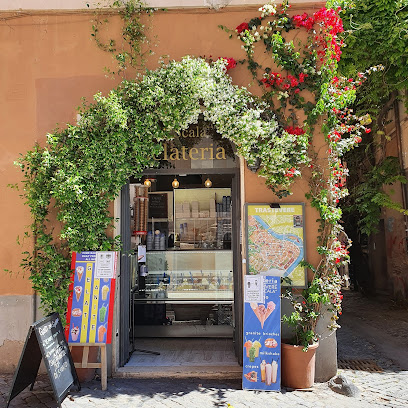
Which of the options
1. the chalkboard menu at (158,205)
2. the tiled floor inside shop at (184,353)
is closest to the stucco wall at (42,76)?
the tiled floor inside shop at (184,353)

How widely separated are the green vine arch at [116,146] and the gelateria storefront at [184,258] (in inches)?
27.8

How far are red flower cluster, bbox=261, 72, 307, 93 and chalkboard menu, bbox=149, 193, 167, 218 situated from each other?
11.0 feet

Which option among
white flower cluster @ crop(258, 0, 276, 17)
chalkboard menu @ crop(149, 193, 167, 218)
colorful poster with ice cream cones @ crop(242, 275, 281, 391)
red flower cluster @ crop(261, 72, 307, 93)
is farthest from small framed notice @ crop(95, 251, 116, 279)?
white flower cluster @ crop(258, 0, 276, 17)

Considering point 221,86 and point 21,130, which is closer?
point 221,86

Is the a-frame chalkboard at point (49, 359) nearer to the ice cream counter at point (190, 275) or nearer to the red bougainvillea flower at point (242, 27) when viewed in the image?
the ice cream counter at point (190, 275)

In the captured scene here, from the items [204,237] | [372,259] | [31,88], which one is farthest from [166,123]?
[372,259]

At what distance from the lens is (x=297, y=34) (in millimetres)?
5578

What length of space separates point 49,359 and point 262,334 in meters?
2.41

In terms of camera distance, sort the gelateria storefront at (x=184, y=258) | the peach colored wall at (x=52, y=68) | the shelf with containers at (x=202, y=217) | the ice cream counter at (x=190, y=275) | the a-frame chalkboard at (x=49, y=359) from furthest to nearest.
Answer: the shelf with containers at (x=202, y=217), the ice cream counter at (x=190, y=275), the gelateria storefront at (x=184, y=258), the peach colored wall at (x=52, y=68), the a-frame chalkboard at (x=49, y=359)

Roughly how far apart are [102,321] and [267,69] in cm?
391

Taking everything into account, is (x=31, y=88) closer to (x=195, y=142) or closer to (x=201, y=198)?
(x=195, y=142)

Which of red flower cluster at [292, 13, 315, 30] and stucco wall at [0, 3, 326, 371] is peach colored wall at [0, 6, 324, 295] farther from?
red flower cluster at [292, 13, 315, 30]

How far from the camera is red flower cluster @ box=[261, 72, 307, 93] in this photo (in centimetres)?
527

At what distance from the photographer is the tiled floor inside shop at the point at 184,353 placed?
578 centimetres
